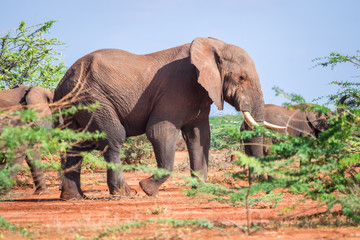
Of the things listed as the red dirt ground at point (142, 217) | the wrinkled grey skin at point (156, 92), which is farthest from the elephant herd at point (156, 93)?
the red dirt ground at point (142, 217)

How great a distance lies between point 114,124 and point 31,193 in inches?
114

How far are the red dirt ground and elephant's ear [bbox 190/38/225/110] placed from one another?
6.00 ft

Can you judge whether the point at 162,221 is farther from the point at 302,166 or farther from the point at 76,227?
the point at 302,166

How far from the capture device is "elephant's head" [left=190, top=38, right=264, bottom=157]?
8312mm

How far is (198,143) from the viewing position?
9.09 metres

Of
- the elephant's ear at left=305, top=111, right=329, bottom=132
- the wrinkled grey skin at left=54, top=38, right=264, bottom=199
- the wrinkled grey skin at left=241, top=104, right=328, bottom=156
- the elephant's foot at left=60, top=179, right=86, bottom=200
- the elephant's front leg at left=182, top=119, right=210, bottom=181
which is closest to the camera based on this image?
the wrinkled grey skin at left=54, top=38, right=264, bottom=199

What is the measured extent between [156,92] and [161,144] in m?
0.86

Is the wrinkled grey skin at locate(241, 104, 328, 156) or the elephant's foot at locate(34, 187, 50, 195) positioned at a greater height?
the wrinkled grey skin at locate(241, 104, 328, 156)

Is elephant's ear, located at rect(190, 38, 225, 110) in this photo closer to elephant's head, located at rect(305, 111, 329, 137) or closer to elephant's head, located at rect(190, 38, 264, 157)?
elephant's head, located at rect(190, 38, 264, 157)

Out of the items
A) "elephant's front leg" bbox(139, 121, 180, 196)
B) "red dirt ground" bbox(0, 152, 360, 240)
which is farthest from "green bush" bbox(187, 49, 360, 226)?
"elephant's front leg" bbox(139, 121, 180, 196)

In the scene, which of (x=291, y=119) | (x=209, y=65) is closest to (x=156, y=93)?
(x=209, y=65)

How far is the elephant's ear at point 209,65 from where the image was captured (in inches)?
320

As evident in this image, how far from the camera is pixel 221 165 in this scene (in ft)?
53.0

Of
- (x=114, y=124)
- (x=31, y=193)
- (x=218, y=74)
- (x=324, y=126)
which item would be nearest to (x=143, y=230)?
(x=114, y=124)
